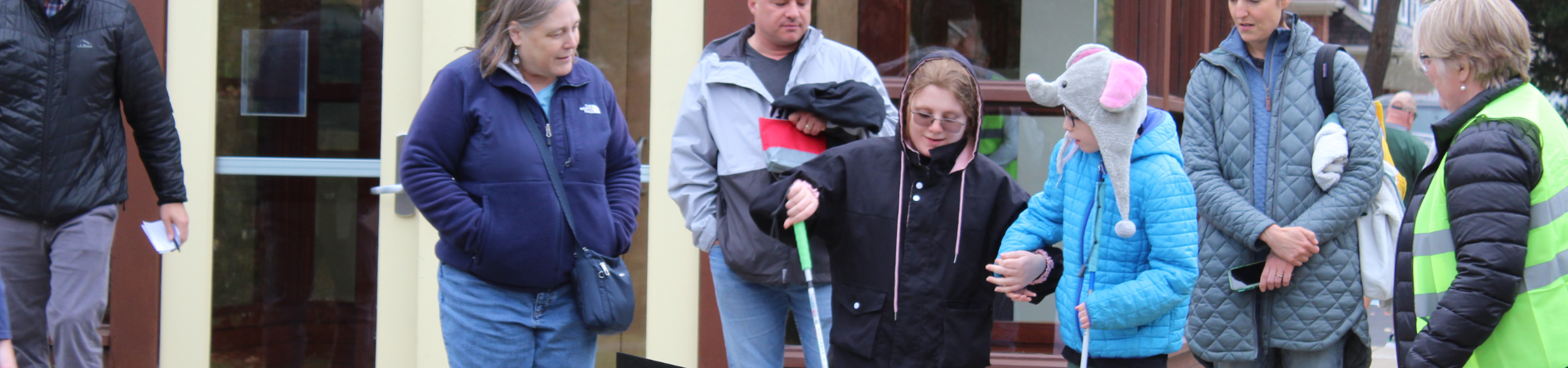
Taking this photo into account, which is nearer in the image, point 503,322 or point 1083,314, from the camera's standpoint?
point 1083,314

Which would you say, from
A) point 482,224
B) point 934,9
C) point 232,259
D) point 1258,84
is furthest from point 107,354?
point 1258,84

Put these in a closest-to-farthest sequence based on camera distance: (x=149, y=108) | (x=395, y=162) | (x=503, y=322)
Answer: (x=503, y=322) < (x=149, y=108) < (x=395, y=162)

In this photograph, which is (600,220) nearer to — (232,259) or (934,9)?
(934,9)

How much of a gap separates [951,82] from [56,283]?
2.72 metres

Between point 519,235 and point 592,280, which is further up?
point 519,235

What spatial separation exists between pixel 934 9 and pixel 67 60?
9.57 ft

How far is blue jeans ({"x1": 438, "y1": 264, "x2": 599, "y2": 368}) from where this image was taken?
298 centimetres

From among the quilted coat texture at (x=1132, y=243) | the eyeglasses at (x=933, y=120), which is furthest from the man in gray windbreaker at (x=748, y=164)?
the quilted coat texture at (x=1132, y=243)

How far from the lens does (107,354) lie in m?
4.61

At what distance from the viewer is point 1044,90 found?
8.41 feet

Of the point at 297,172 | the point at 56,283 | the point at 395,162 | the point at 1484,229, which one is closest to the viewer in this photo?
the point at 1484,229

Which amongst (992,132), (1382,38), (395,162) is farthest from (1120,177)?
(1382,38)

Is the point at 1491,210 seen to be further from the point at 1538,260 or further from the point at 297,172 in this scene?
the point at 297,172

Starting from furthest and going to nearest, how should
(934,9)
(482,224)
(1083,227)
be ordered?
1. (934,9)
2. (482,224)
3. (1083,227)
